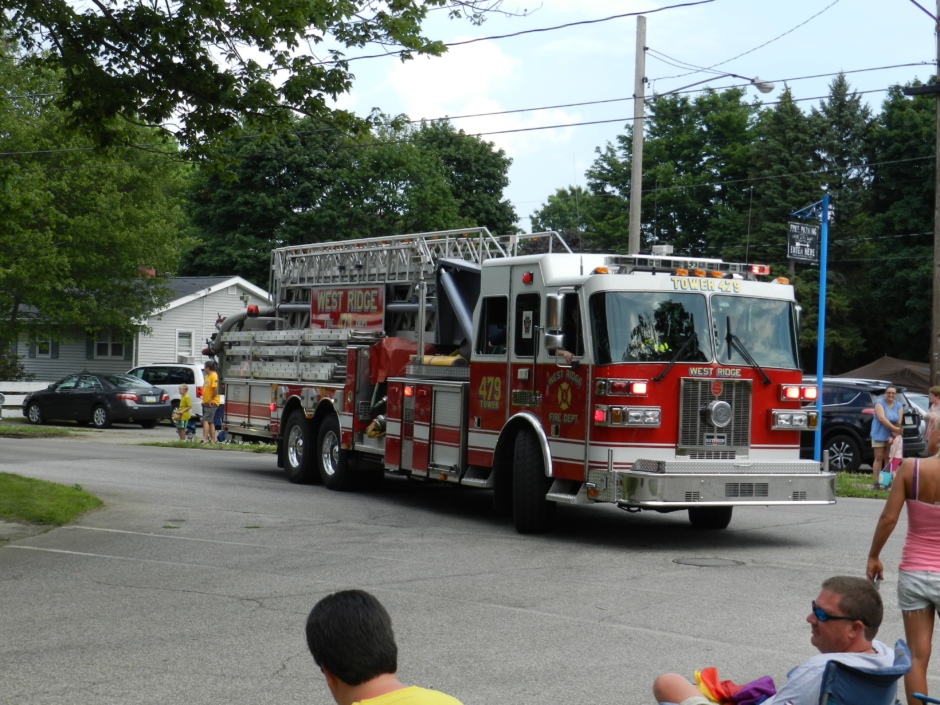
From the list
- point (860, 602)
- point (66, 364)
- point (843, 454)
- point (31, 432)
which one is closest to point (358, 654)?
point (860, 602)

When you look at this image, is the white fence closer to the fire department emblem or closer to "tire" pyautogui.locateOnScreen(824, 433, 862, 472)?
"tire" pyautogui.locateOnScreen(824, 433, 862, 472)

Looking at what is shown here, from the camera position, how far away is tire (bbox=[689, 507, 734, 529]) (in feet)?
43.3

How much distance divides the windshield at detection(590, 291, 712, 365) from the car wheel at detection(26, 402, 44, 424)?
89.0 ft

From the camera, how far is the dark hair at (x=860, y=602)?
13.6ft

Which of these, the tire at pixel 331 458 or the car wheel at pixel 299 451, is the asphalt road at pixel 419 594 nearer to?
the tire at pixel 331 458

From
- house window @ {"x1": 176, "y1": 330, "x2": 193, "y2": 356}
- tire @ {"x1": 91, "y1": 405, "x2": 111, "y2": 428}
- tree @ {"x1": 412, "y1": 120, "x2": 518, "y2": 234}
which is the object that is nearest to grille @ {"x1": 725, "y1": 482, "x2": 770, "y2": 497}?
tire @ {"x1": 91, "y1": 405, "x2": 111, "y2": 428}

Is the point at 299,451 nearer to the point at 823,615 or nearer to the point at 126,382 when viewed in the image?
the point at 823,615

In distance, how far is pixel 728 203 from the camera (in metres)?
55.3

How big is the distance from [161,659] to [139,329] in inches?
1334

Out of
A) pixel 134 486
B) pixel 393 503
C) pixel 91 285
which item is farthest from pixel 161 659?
pixel 91 285

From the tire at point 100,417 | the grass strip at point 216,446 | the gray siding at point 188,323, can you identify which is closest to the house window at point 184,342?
the gray siding at point 188,323

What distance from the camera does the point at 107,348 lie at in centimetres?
Result: 4494

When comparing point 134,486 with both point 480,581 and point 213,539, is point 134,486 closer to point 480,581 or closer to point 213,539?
point 213,539

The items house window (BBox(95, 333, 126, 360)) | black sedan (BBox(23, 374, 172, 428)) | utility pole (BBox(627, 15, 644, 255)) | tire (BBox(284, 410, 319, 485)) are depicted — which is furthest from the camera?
house window (BBox(95, 333, 126, 360))
